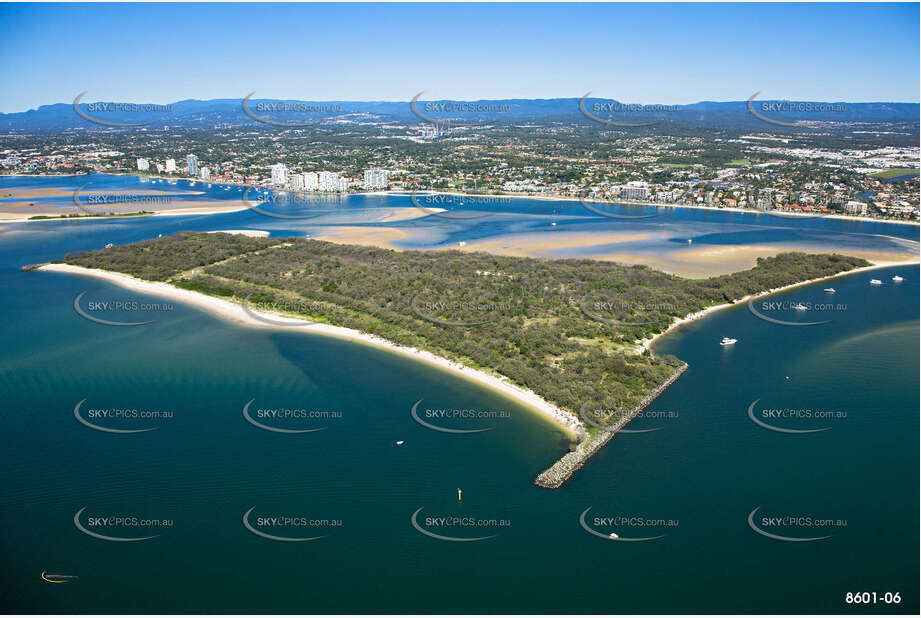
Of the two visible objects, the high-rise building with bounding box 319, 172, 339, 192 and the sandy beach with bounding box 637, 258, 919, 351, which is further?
the high-rise building with bounding box 319, 172, 339, 192

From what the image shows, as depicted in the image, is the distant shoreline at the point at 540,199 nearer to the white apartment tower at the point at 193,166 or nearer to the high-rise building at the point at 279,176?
the white apartment tower at the point at 193,166

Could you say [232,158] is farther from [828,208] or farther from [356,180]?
[828,208]

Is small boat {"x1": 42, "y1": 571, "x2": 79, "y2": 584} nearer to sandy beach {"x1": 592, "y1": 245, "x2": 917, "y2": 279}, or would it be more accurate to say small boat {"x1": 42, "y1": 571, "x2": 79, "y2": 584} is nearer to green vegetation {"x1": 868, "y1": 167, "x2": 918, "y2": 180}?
sandy beach {"x1": 592, "y1": 245, "x2": 917, "y2": 279}

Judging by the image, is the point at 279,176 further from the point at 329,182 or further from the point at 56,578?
the point at 56,578


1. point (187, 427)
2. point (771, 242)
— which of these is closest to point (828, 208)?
point (771, 242)

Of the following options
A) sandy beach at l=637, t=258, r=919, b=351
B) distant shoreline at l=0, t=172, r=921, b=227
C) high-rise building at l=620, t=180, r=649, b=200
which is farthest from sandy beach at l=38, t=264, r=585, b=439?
high-rise building at l=620, t=180, r=649, b=200

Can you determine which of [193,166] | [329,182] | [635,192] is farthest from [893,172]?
[193,166]
